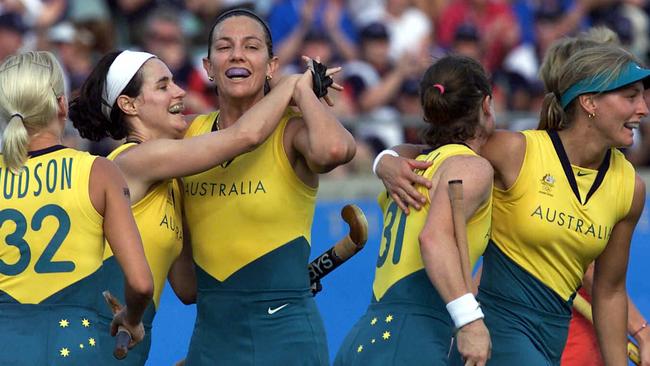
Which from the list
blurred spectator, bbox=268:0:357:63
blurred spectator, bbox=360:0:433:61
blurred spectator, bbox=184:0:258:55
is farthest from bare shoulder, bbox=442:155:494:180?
blurred spectator, bbox=360:0:433:61

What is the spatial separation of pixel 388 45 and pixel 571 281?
6488 millimetres

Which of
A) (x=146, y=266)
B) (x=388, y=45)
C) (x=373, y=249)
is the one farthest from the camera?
(x=388, y=45)

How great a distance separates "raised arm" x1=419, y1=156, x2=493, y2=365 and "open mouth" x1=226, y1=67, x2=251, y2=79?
3.11ft

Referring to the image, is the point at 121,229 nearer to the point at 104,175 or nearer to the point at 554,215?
the point at 104,175

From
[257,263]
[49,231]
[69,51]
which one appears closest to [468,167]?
[257,263]

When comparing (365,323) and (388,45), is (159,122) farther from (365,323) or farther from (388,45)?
(388,45)

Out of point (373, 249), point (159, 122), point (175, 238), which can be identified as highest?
point (159, 122)

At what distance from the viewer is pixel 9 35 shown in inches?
401

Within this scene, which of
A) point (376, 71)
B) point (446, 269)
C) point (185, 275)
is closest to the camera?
point (446, 269)

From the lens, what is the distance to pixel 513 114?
35.6 feet

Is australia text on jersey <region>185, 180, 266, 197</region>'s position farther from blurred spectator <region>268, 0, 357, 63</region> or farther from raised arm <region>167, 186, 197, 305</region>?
blurred spectator <region>268, 0, 357, 63</region>

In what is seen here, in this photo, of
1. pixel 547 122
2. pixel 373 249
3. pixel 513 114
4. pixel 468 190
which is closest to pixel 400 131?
pixel 513 114

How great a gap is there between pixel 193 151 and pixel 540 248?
1.44m

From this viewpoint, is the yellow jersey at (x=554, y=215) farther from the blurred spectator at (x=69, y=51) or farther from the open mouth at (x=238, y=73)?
the blurred spectator at (x=69, y=51)
